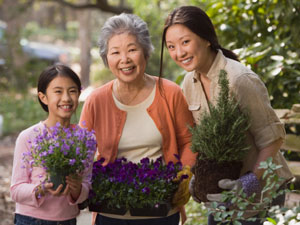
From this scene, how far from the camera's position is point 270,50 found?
12.7 ft

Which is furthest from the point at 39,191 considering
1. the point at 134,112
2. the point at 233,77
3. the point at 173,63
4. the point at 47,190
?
the point at 173,63

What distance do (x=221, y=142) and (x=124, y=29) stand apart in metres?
0.80

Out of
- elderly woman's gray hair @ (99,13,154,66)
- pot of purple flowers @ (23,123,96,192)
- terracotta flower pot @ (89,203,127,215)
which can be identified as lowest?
terracotta flower pot @ (89,203,127,215)

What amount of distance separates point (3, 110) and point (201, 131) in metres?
8.74

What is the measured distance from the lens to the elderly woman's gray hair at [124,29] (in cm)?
243

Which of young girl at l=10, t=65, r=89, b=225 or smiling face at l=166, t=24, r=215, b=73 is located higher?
smiling face at l=166, t=24, r=215, b=73

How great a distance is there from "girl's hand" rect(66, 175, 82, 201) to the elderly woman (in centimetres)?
29

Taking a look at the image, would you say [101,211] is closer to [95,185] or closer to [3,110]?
[95,185]

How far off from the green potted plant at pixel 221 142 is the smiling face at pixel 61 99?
2.09ft

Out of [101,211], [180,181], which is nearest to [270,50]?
[180,181]

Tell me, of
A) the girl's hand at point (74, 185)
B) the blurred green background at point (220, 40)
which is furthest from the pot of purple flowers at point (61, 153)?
the blurred green background at point (220, 40)

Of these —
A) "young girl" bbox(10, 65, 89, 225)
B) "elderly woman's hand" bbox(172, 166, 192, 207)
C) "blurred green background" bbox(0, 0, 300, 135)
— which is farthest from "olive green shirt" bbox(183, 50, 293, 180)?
"blurred green background" bbox(0, 0, 300, 135)

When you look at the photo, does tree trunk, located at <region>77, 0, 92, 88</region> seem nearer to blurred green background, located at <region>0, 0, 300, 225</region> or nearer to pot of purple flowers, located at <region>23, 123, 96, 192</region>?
blurred green background, located at <region>0, 0, 300, 225</region>

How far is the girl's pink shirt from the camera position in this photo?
2.21 metres
